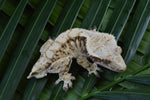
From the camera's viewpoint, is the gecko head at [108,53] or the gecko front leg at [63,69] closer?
the gecko head at [108,53]

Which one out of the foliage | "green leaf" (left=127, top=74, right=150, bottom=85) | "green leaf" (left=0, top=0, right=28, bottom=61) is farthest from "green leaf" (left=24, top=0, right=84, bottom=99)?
"green leaf" (left=127, top=74, right=150, bottom=85)

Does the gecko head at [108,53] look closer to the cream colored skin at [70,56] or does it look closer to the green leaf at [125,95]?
the cream colored skin at [70,56]

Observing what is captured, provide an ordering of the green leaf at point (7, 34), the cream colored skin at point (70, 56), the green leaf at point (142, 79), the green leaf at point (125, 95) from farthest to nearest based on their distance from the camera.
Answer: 1. the cream colored skin at point (70, 56)
2. the green leaf at point (7, 34)
3. the green leaf at point (142, 79)
4. the green leaf at point (125, 95)

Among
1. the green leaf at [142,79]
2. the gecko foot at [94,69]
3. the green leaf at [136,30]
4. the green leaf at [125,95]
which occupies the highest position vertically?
the green leaf at [136,30]

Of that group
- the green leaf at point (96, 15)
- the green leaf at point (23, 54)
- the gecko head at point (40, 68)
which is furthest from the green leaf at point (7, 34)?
the green leaf at point (96, 15)

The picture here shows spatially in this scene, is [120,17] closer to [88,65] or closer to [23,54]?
[88,65]

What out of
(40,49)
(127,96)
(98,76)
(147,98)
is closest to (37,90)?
(40,49)
